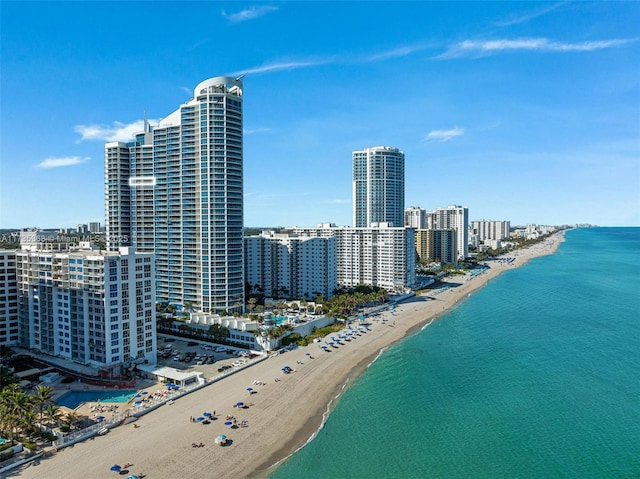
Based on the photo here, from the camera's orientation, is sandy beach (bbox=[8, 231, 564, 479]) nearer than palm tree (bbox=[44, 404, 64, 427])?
Yes

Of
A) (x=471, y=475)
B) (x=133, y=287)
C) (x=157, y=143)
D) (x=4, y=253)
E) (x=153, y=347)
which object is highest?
(x=157, y=143)

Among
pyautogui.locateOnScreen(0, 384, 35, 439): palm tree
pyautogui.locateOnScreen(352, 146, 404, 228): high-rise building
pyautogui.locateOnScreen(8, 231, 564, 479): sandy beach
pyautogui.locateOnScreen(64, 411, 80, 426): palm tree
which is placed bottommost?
pyautogui.locateOnScreen(8, 231, 564, 479): sandy beach

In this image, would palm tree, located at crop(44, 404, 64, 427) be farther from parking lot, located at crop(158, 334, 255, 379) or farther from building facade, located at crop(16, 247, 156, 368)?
parking lot, located at crop(158, 334, 255, 379)

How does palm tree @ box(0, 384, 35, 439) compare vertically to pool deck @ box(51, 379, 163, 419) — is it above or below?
above

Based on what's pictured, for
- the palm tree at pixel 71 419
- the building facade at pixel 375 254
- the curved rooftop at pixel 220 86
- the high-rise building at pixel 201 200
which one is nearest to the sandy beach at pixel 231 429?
the palm tree at pixel 71 419

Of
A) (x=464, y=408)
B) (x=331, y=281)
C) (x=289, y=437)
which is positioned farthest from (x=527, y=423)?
(x=331, y=281)

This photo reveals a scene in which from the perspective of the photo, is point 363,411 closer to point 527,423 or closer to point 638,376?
point 527,423

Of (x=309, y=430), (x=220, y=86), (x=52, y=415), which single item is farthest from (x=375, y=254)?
(x=52, y=415)

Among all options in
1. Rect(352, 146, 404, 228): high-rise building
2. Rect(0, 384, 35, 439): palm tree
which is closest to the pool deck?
Rect(0, 384, 35, 439): palm tree
